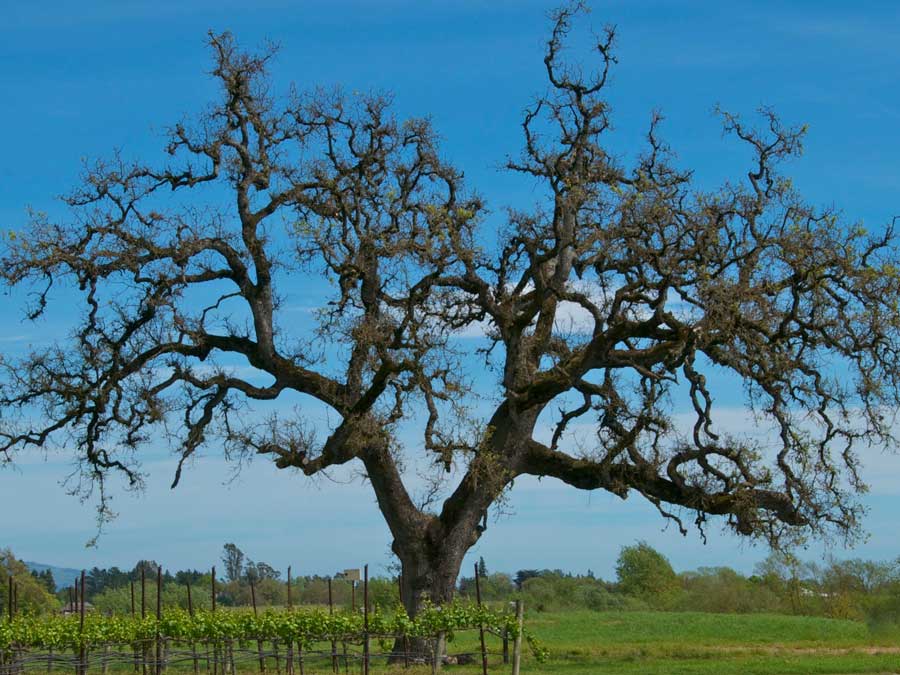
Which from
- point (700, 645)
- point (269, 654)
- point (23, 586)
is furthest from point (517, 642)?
point (23, 586)

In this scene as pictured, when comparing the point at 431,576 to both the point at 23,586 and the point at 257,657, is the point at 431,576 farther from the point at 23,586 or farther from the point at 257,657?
the point at 23,586

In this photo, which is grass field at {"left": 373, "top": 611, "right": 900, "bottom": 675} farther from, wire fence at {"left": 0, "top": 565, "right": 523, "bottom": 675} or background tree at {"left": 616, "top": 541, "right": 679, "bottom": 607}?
background tree at {"left": 616, "top": 541, "right": 679, "bottom": 607}

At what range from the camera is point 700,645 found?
2591 cm

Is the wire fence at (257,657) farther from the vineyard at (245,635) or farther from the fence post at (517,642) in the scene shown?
the fence post at (517,642)

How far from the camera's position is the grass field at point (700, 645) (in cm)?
2062

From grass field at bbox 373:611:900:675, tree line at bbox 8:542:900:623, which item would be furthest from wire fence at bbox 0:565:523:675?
tree line at bbox 8:542:900:623

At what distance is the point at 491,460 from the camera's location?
2055 cm

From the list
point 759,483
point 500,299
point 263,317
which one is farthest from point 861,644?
point 263,317

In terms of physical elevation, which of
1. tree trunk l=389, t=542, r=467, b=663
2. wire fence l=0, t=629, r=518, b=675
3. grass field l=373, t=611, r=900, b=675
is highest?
tree trunk l=389, t=542, r=467, b=663

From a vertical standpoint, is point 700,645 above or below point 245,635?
below

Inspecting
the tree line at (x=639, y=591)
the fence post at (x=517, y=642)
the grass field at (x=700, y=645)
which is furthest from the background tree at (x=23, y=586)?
the fence post at (x=517, y=642)

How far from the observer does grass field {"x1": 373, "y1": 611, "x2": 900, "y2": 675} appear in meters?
20.6

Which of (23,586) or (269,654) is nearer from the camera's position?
(269,654)

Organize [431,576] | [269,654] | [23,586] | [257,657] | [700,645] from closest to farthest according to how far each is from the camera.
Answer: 1. [269,654]
2. [257,657]
3. [431,576]
4. [700,645]
5. [23,586]
